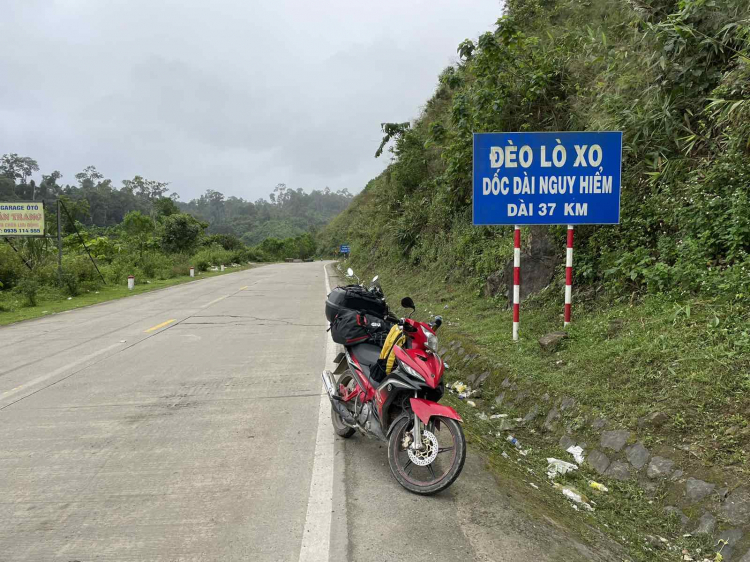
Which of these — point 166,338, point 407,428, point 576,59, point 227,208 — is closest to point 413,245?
point 576,59

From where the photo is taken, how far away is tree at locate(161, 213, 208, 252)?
137ft

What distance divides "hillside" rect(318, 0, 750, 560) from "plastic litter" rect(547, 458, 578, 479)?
7.2 inches

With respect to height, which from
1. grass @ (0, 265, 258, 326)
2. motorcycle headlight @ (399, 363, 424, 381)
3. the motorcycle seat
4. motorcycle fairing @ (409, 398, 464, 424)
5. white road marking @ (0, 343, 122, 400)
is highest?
motorcycle headlight @ (399, 363, 424, 381)

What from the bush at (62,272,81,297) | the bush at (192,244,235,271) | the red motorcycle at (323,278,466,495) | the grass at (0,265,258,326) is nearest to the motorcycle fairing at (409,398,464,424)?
the red motorcycle at (323,278,466,495)

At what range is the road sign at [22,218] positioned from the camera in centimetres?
2005

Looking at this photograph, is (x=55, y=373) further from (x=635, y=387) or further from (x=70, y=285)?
(x=70, y=285)

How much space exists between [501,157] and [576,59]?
4.91m

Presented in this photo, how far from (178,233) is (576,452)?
138ft

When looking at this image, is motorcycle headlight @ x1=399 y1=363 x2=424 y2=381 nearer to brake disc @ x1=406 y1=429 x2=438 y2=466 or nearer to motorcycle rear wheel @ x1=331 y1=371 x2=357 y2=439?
brake disc @ x1=406 y1=429 x2=438 y2=466

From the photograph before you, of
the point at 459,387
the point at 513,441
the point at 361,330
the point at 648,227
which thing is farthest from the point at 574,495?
the point at 648,227

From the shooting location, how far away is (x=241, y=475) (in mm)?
3797

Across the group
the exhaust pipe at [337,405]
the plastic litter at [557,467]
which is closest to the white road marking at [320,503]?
the exhaust pipe at [337,405]

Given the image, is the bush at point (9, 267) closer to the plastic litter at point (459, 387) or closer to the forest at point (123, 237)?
the forest at point (123, 237)

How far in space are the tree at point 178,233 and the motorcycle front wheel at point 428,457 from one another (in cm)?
4197
